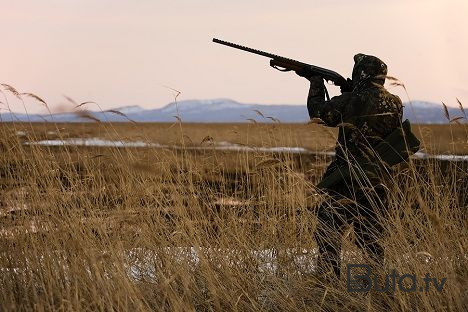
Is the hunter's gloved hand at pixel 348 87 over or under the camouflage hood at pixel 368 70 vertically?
under

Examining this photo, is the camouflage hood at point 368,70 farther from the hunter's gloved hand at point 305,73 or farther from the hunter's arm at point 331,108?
the hunter's gloved hand at point 305,73

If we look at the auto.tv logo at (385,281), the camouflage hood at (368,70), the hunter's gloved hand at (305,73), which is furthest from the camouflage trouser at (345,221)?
the hunter's gloved hand at (305,73)

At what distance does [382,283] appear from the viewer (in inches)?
171

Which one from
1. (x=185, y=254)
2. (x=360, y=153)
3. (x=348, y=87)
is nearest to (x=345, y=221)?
(x=360, y=153)

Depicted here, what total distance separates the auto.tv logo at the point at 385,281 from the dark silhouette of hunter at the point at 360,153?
128 mm

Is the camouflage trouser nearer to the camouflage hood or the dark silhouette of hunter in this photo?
the dark silhouette of hunter

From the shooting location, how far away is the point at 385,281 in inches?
168

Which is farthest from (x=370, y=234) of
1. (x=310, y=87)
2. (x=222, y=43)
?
(x=222, y=43)

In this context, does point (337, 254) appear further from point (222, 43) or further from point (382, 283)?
point (222, 43)

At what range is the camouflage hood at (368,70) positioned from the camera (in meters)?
4.69

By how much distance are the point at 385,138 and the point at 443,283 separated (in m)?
1.06

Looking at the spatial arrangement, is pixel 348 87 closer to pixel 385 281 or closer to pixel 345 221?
pixel 345 221

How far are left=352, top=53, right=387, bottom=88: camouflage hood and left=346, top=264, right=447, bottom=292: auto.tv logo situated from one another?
4.05 ft

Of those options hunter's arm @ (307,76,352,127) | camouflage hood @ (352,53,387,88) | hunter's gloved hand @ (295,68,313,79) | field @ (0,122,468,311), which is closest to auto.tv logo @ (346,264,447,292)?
field @ (0,122,468,311)
